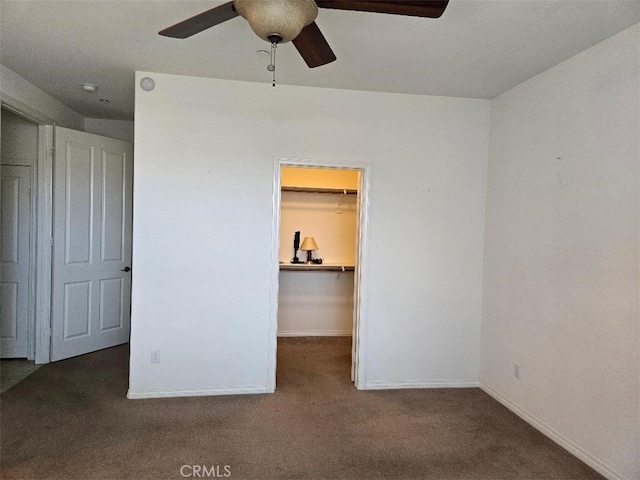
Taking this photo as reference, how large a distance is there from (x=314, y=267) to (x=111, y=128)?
2998mm

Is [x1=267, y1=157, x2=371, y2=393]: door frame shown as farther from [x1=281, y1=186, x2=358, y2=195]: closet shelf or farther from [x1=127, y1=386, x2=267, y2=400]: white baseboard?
[x1=281, y1=186, x2=358, y2=195]: closet shelf

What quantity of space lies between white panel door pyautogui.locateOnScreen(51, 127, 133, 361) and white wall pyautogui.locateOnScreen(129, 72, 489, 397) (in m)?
1.37

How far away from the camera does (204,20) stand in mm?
1762

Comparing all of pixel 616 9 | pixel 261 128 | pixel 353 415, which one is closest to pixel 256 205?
pixel 261 128

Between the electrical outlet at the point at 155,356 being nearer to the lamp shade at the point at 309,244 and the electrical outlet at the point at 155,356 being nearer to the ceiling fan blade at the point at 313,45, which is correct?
the lamp shade at the point at 309,244

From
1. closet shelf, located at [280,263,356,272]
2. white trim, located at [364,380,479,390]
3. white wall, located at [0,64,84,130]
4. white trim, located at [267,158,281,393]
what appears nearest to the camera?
→ white wall, located at [0,64,84,130]

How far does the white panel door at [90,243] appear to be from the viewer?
390 cm

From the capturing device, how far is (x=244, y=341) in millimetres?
3297

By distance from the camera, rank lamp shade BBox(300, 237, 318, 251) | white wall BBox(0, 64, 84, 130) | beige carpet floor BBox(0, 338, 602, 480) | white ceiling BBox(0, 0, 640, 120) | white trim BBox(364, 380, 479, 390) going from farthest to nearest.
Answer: lamp shade BBox(300, 237, 318, 251) < white trim BBox(364, 380, 479, 390) < white wall BBox(0, 64, 84, 130) < beige carpet floor BBox(0, 338, 602, 480) < white ceiling BBox(0, 0, 640, 120)

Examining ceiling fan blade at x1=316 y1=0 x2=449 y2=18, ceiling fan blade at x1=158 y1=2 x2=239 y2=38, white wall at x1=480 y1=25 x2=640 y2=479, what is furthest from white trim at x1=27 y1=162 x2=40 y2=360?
white wall at x1=480 y1=25 x2=640 y2=479

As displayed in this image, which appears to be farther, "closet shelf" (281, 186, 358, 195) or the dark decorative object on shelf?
the dark decorative object on shelf

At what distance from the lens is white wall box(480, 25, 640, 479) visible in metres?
2.22

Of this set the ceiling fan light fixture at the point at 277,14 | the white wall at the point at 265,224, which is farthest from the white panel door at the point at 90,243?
the ceiling fan light fixture at the point at 277,14

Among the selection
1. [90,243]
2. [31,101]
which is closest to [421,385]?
[90,243]
